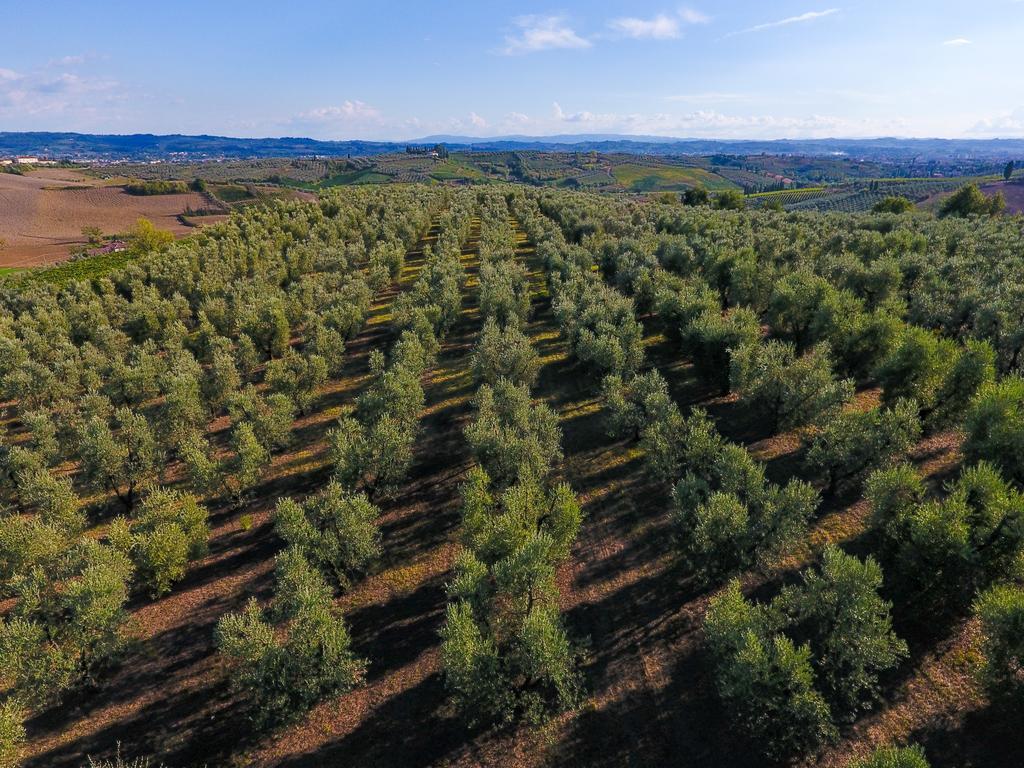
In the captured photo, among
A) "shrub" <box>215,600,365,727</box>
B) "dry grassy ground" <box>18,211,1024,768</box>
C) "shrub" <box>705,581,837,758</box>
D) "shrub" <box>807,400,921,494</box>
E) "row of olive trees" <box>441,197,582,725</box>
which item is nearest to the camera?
"shrub" <box>705,581,837,758</box>

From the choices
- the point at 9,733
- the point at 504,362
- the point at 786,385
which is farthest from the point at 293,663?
the point at 786,385

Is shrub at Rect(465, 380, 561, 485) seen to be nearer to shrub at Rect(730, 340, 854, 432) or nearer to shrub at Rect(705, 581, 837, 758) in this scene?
shrub at Rect(705, 581, 837, 758)

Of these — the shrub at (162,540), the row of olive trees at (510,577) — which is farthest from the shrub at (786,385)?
the shrub at (162,540)

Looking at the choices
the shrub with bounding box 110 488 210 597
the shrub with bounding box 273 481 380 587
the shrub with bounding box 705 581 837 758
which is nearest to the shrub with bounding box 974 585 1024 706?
the shrub with bounding box 705 581 837 758

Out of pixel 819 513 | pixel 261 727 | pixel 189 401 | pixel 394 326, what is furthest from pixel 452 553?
pixel 394 326

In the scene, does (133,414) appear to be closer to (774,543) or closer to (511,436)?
(511,436)

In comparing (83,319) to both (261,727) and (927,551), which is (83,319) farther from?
(927,551)

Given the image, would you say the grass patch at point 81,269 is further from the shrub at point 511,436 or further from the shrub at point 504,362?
the shrub at point 511,436

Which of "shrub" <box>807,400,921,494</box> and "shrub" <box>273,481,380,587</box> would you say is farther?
"shrub" <box>807,400,921,494</box>
